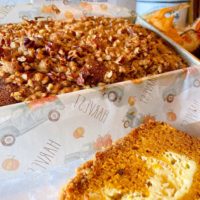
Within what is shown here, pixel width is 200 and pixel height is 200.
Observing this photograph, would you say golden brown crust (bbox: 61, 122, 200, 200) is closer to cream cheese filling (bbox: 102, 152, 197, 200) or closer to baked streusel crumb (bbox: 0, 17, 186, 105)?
cream cheese filling (bbox: 102, 152, 197, 200)

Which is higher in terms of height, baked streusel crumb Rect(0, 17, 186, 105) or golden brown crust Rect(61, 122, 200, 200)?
baked streusel crumb Rect(0, 17, 186, 105)

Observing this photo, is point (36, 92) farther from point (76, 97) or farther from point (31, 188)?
point (31, 188)

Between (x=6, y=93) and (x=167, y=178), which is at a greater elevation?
(x=6, y=93)

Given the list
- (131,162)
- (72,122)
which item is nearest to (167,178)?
(131,162)

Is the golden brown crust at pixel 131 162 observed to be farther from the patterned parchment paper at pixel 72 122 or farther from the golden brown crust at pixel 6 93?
the golden brown crust at pixel 6 93

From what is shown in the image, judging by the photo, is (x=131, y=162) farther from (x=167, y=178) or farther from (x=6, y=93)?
(x=6, y=93)

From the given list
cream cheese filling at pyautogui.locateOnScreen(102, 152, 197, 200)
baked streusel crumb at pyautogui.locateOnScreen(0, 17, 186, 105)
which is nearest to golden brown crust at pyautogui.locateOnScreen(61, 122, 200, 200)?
cream cheese filling at pyautogui.locateOnScreen(102, 152, 197, 200)
